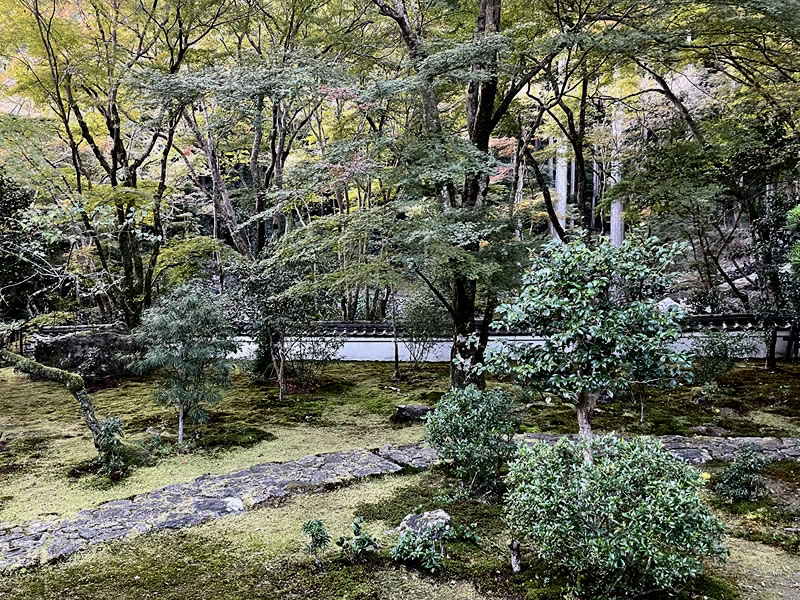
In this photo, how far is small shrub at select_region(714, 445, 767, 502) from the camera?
375 cm

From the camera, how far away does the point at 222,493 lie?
404 cm

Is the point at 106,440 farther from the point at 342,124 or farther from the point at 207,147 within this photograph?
the point at 342,124

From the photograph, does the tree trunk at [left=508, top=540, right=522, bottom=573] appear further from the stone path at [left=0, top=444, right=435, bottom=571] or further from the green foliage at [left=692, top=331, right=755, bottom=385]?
the green foliage at [left=692, top=331, right=755, bottom=385]

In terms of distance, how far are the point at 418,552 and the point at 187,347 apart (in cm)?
329

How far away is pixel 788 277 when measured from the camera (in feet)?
23.8

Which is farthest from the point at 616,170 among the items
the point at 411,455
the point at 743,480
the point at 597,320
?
the point at 597,320

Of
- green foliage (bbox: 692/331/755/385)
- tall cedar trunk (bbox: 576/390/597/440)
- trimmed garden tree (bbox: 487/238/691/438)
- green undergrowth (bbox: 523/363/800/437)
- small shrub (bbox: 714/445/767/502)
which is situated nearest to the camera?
trimmed garden tree (bbox: 487/238/691/438)

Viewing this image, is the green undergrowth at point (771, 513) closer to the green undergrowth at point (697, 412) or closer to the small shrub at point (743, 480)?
the small shrub at point (743, 480)

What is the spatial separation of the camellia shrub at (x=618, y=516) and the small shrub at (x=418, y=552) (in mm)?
542

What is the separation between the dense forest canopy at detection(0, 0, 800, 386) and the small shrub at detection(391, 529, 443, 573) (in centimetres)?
130

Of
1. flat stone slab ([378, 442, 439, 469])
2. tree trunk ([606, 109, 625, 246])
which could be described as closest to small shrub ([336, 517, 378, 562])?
flat stone slab ([378, 442, 439, 469])

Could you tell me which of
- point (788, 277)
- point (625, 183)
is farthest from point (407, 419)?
point (788, 277)

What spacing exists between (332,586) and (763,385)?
23.7 ft

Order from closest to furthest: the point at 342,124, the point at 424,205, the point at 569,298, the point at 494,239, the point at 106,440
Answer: the point at 569,298
the point at 106,440
the point at 424,205
the point at 494,239
the point at 342,124
